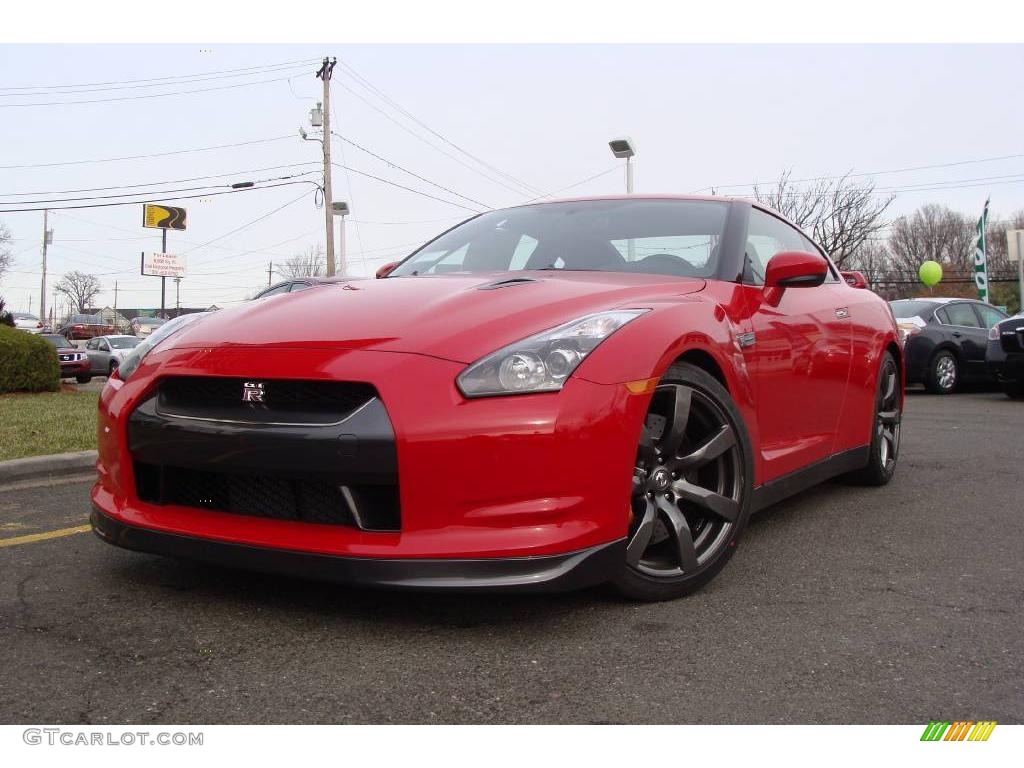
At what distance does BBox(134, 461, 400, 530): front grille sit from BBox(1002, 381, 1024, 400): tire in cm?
1022

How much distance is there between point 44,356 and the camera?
509 inches

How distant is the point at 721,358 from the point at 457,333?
1.01 metres

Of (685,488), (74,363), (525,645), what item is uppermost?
(74,363)

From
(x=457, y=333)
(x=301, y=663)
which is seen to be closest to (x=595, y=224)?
(x=457, y=333)

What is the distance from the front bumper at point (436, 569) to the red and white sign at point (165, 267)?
44375mm

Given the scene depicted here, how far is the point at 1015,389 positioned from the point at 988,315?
8.91ft

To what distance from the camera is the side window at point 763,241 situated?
3764mm

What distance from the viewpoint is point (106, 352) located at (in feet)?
90.9

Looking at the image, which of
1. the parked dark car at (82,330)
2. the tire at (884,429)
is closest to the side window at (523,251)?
the tire at (884,429)

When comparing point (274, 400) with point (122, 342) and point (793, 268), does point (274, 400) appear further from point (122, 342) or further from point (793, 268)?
point (122, 342)

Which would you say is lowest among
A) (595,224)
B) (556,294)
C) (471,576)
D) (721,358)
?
(471,576)

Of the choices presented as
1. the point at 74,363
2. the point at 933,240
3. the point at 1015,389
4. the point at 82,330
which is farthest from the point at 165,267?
the point at 933,240

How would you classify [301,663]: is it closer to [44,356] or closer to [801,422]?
[801,422]

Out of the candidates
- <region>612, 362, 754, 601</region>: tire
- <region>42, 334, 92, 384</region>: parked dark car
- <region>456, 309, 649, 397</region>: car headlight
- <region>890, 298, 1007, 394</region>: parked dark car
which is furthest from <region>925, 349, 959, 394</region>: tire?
<region>42, 334, 92, 384</region>: parked dark car
